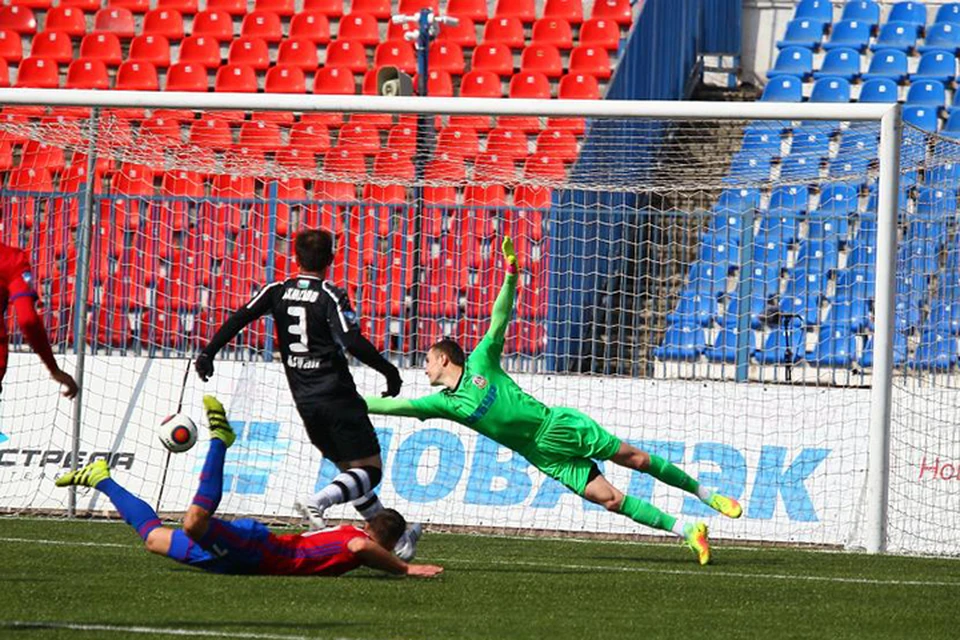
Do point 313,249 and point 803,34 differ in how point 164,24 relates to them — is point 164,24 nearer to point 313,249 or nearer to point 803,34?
point 803,34

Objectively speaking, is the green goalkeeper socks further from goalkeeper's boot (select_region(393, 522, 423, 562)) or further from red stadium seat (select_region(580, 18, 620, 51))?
red stadium seat (select_region(580, 18, 620, 51))

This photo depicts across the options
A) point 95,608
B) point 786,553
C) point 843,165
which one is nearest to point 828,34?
point 843,165

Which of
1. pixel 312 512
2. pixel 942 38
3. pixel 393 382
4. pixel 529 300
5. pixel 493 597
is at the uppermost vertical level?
pixel 942 38

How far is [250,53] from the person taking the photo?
2012 centimetres

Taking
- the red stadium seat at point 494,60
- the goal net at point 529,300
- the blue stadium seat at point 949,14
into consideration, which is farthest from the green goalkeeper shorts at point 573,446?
the blue stadium seat at point 949,14

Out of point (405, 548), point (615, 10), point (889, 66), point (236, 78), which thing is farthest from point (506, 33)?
point (405, 548)

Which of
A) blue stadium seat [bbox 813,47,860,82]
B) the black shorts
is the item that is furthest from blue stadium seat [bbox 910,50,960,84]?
the black shorts

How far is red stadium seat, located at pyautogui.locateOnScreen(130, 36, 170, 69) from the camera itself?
20.4 meters

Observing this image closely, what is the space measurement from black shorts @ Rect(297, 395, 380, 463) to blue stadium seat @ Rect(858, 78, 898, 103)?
11691 mm

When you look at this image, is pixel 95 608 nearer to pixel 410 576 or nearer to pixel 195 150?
pixel 410 576

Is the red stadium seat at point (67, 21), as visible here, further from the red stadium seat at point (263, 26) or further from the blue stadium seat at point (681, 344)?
the blue stadium seat at point (681, 344)

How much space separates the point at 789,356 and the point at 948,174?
6.39ft

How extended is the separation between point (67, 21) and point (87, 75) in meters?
1.48

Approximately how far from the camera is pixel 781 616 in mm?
7605
